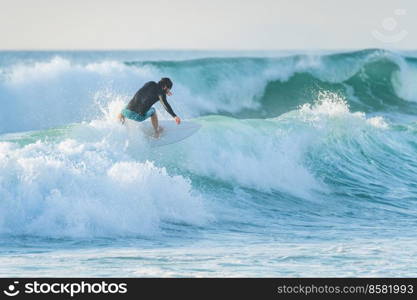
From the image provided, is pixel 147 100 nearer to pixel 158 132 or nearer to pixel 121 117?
pixel 121 117

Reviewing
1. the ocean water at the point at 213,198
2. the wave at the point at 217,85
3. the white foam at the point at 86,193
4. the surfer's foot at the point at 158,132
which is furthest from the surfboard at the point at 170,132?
the wave at the point at 217,85

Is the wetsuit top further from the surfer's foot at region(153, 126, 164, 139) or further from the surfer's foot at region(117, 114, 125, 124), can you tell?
the surfer's foot at region(153, 126, 164, 139)

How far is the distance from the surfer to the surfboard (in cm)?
38

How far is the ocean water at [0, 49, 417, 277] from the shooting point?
8312 mm

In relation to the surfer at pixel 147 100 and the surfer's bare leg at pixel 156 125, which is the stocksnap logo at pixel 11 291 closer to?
the surfer at pixel 147 100

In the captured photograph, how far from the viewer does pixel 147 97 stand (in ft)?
36.3

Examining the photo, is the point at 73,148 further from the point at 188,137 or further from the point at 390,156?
the point at 390,156

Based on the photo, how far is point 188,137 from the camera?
13.0m

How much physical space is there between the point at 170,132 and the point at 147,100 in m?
1.15

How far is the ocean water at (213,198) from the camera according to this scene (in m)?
8.31

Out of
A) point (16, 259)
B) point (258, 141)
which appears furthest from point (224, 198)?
point (16, 259)

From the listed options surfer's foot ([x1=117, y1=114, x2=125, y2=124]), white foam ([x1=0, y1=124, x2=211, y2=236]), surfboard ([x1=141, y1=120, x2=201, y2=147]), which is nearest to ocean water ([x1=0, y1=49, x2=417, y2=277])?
→ white foam ([x1=0, y1=124, x2=211, y2=236])

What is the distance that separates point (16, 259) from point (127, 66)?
52.8 ft

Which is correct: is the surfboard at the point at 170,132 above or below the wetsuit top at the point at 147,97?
below
